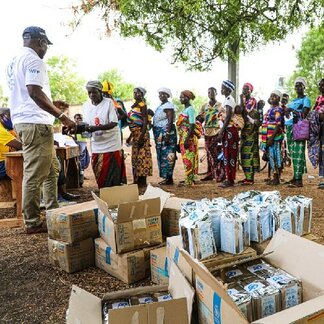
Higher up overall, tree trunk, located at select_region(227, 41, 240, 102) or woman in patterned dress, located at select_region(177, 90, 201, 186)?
tree trunk, located at select_region(227, 41, 240, 102)

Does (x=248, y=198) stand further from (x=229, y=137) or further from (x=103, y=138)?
(x=229, y=137)

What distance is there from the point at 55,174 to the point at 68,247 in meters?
1.17

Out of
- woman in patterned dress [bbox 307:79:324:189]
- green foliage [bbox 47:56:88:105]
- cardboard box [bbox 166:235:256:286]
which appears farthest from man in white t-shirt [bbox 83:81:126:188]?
green foliage [bbox 47:56:88:105]

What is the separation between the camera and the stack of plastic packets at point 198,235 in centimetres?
194

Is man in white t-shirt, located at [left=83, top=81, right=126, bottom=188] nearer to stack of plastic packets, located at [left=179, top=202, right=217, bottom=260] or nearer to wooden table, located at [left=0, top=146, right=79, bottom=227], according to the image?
wooden table, located at [left=0, top=146, right=79, bottom=227]

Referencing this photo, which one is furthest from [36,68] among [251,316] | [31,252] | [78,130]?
[251,316]

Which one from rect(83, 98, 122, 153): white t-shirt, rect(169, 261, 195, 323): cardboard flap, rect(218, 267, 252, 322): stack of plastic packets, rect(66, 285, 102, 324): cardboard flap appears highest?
rect(83, 98, 122, 153): white t-shirt

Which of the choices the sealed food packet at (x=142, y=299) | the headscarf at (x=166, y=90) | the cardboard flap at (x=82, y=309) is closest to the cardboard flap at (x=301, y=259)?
the sealed food packet at (x=142, y=299)

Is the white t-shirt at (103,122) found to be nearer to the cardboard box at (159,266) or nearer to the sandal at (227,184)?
the cardboard box at (159,266)

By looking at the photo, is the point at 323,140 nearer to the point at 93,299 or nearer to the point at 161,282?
the point at 161,282

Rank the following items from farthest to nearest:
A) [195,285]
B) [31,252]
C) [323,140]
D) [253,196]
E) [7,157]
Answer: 1. [323,140]
2. [7,157]
3. [31,252]
4. [253,196]
5. [195,285]

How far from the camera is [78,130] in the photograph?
156 inches

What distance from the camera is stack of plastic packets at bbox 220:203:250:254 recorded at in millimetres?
1985

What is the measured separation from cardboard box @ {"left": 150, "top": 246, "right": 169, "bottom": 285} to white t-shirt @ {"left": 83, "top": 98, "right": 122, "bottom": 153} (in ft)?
6.29
